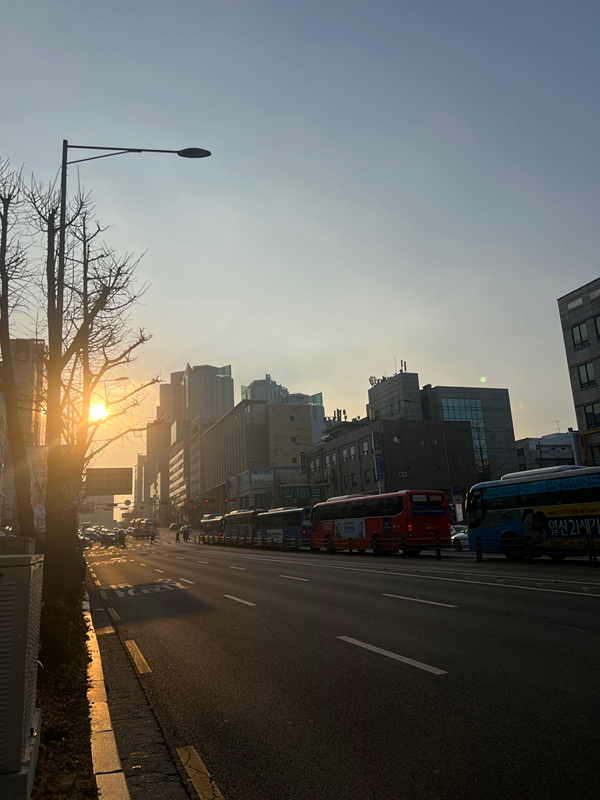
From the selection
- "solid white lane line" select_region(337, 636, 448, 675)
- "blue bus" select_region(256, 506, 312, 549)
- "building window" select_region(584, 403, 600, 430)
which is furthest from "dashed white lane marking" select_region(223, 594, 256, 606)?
"building window" select_region(584, 403, 600, 430)

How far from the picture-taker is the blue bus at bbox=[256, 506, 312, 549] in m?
46.5

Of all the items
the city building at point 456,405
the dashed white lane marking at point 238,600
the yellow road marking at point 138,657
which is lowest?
the dashed white lane marking at point 238,600

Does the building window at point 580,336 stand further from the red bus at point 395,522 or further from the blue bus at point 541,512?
the blue bus at point 541,512

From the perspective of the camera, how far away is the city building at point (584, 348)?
147ft

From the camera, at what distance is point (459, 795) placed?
3971 millimetres

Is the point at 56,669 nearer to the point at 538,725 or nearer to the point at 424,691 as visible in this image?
the point at 424,691

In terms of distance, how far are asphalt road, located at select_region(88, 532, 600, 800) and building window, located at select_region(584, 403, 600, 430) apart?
1377 inches

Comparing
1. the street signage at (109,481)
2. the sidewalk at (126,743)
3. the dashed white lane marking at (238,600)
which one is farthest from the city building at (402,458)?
the sidewalk at (126,743)

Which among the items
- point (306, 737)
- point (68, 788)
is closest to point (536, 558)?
point (306, 737)

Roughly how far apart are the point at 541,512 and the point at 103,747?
21853 mm

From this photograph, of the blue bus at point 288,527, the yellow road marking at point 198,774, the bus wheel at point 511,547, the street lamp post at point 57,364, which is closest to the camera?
the yellow road marking at point 198,774

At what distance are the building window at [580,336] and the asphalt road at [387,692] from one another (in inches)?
1461

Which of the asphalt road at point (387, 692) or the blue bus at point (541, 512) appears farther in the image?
the blue bus at point (541, 512)

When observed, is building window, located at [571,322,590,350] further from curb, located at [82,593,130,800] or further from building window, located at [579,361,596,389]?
curb, located at [82,593,130,800]
